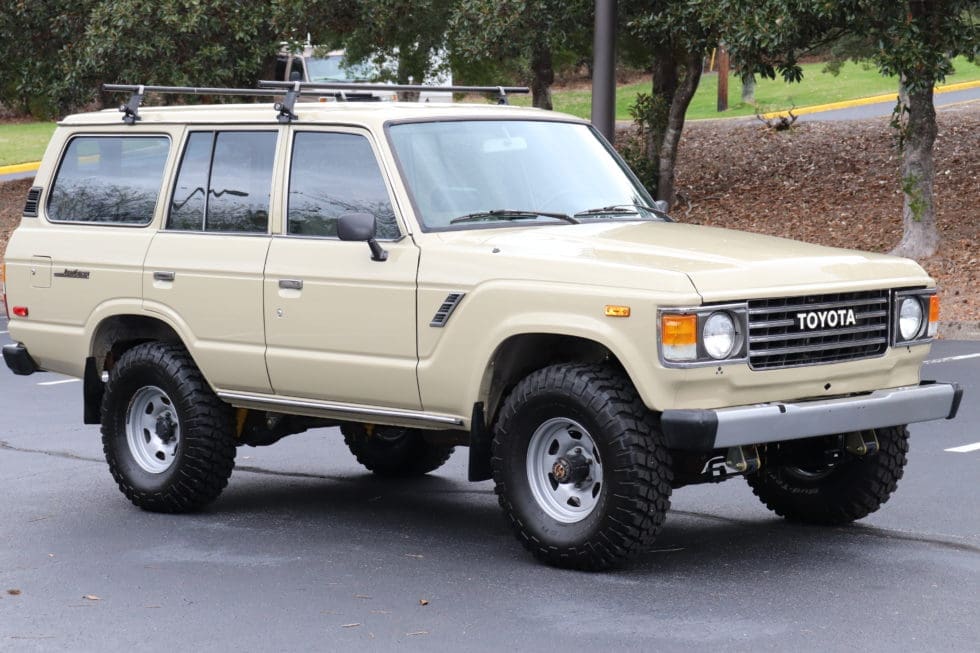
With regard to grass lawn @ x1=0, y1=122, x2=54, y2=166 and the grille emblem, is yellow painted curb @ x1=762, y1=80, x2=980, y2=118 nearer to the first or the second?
grass lawn @ x1=0, y1=122, x2=54, y2=166

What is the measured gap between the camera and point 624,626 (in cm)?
597

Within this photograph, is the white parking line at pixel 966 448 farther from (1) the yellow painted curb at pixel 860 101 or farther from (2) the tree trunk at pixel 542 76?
(1) the yellow painted curb at pixel 860 101

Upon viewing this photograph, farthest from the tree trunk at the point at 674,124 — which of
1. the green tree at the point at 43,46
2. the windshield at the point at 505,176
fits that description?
the windshield at the point at 505,176

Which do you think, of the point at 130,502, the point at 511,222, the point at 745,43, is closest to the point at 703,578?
the point at 511,222

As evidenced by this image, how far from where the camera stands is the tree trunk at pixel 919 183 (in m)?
18.5

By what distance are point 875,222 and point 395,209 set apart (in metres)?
14.2

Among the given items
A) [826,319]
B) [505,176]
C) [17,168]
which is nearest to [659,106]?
[505,176]

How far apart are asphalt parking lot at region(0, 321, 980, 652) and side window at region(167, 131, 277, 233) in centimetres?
155

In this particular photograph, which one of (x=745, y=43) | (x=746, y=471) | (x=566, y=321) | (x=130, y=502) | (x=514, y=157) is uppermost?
(x=745, y=43)

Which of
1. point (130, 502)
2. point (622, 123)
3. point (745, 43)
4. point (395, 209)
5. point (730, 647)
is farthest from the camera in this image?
point (622, 123)

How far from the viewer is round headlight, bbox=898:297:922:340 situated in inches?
279

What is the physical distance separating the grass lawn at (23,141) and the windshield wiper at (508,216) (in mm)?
33504

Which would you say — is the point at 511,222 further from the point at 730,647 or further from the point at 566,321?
the point at 730,647

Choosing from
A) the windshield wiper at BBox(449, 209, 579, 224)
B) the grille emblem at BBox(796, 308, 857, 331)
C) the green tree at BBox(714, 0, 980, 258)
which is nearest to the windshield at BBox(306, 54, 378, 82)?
the green tree at BBox(714, 0, 980, 258)
